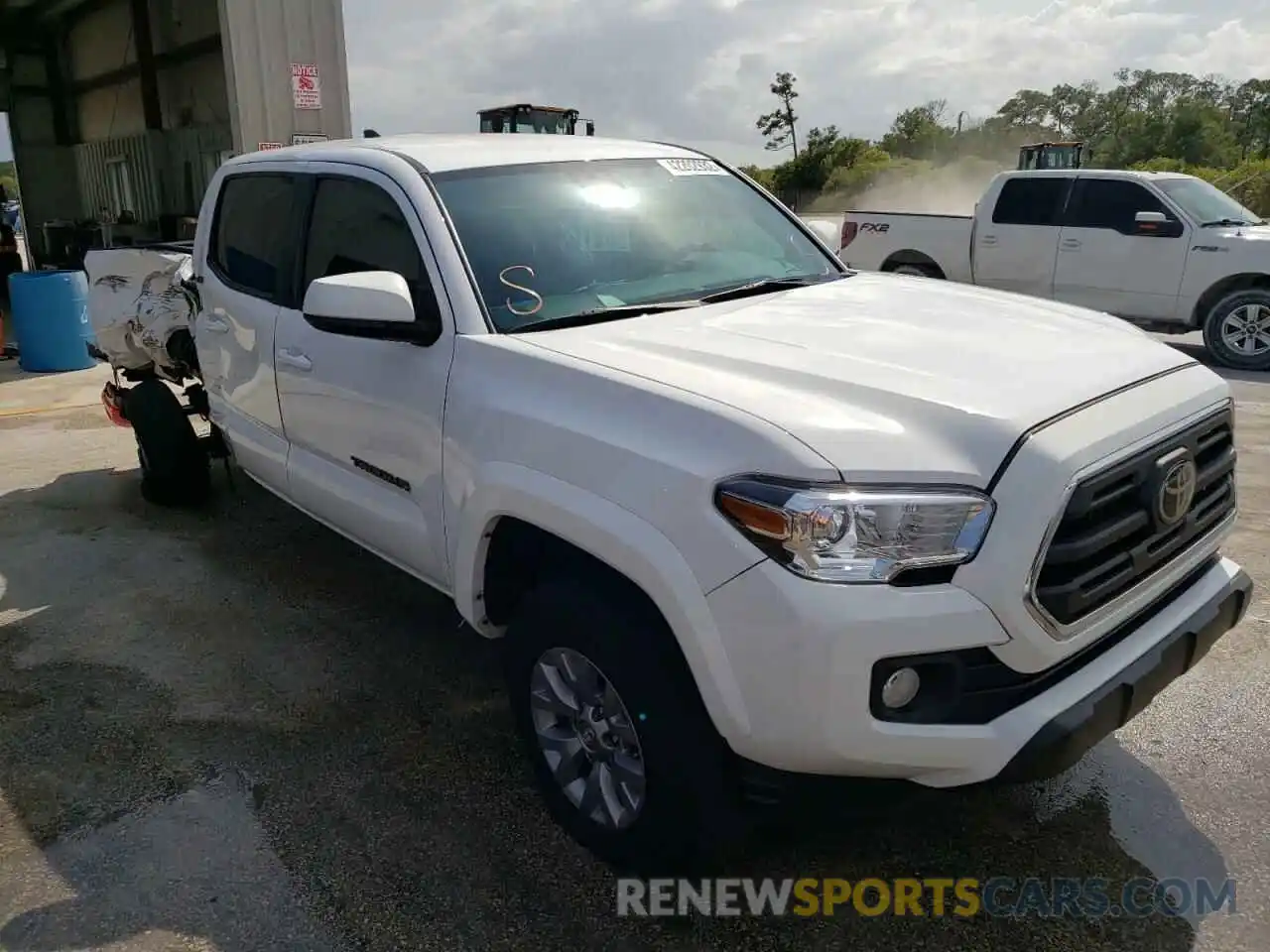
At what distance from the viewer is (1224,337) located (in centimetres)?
970

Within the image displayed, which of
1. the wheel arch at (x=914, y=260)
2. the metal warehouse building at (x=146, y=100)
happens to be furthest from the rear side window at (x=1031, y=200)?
the metal warehouse building at (x=146, y=100)

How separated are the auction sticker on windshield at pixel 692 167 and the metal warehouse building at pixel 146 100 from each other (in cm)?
748

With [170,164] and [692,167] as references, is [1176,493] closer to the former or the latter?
[692,167]

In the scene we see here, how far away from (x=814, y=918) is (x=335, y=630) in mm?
Answer: 2385

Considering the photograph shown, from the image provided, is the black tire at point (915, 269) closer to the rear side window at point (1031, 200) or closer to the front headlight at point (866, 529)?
the rear side window at point (1031, 200)

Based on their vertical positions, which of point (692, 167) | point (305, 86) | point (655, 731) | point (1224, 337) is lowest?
point (1224, 337)

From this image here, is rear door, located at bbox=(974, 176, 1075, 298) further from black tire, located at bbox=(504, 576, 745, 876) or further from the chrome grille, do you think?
black tire, located at bbox=(504, 576, 745, 876)

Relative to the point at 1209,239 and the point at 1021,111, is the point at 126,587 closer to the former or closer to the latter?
the point at 1209,239

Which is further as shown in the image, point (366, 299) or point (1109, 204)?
point (1109, 204)

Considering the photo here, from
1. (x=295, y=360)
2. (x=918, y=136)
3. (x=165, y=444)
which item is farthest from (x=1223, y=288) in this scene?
(x=918, y=136)

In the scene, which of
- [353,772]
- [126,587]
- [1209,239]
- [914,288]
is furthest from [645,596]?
[1209,239]

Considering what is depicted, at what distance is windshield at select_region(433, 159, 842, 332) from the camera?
303cm

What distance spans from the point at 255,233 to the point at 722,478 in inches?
118

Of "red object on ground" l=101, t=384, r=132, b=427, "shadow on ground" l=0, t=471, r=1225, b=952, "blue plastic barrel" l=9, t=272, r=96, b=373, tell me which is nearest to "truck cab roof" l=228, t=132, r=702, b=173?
"shadow on ground" l=0, t=471, r=1225, b=952
